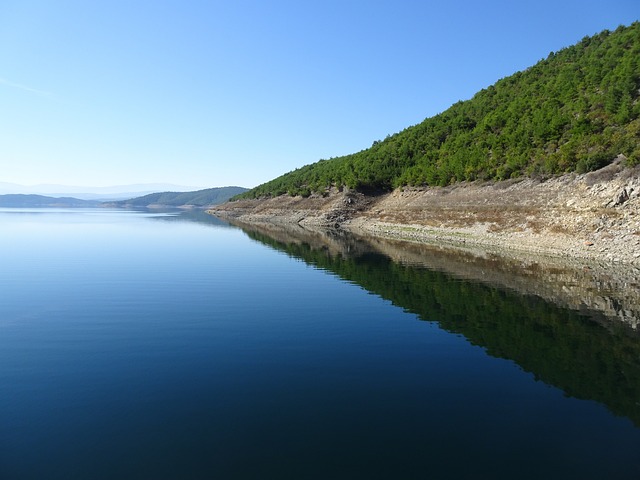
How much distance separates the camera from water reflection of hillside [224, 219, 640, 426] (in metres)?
15.5

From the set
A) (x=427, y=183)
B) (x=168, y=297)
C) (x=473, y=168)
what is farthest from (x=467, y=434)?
(x=427, y=183)

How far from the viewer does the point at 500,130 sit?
87.8 meters

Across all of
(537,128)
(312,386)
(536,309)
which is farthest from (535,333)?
(537,128)

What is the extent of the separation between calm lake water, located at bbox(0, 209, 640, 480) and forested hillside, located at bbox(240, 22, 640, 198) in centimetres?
4120

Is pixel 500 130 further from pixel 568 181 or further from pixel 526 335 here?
pixel 526 335

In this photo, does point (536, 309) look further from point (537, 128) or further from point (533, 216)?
point (537, 128)

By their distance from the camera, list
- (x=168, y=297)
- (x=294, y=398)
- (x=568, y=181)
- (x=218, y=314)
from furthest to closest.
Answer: (x=568, y=181), (x=168, y=297), (x=218, y=314), (x=294, y=398)

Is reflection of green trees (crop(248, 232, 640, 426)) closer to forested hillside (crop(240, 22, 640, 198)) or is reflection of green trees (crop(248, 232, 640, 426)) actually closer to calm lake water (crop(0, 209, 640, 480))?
calm lake water (crop(0, 209, 640, 480))

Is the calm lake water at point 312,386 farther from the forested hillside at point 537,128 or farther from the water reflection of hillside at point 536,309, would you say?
the forested hillside at point 537,128

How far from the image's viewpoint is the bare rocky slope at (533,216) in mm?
42281

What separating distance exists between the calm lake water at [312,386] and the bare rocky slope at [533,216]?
70.0 feet

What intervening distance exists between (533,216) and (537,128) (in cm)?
2753

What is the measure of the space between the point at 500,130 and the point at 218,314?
84036mm

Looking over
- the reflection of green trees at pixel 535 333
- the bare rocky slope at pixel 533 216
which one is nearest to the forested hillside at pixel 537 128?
the bare rocky slope at pixel 533 216
